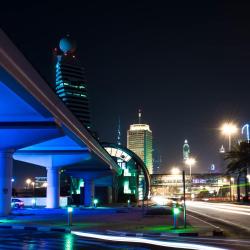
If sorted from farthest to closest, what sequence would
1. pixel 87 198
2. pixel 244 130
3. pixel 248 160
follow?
pixel 244 130, pixel 87 198, pixel 248 160

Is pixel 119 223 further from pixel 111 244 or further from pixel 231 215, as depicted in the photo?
pixel 231 215

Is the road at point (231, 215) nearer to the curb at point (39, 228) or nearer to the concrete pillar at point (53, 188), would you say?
the curb at point (39, 228)

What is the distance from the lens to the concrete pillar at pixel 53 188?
63.9m

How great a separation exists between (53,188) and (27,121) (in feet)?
106

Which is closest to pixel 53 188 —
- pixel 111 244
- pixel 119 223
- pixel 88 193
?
pixel 88 193

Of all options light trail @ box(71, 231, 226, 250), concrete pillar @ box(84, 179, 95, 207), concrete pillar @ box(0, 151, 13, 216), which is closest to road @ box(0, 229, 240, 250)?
light trail @ box(71, 231, 226, 250)

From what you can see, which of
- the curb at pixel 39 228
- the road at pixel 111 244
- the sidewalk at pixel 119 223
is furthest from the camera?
the curb at pixel 39 228

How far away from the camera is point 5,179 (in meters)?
38.9

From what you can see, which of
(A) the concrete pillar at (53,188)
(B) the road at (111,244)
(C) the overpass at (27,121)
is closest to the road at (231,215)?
(B) the road at (111,244)

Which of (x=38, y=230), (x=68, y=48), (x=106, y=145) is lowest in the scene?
(x=38, y=230)

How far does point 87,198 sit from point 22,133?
54074 millimetres

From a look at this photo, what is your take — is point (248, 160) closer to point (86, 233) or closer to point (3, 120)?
point (3, 120)

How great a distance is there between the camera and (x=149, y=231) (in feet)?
78.5

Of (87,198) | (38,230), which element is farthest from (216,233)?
(87,198)
